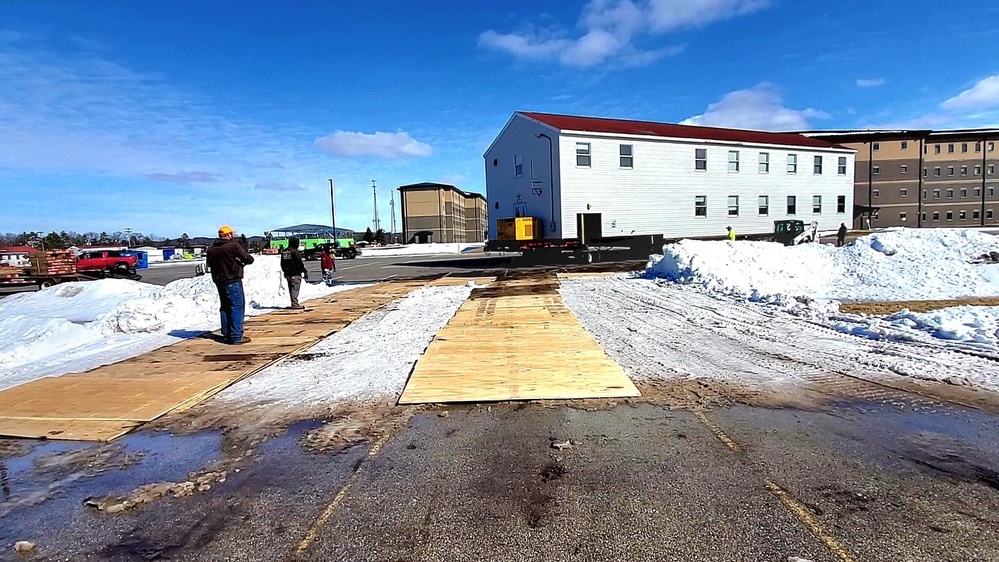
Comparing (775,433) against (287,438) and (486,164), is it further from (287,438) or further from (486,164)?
(486,164)

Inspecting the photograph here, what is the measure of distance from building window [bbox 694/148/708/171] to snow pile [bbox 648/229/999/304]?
47.5 ft

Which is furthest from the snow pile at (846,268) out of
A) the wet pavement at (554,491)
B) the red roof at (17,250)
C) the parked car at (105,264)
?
the red roof at (17,250)

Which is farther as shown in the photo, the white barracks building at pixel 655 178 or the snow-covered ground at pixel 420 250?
the snow-covered ground at pixel 420 250

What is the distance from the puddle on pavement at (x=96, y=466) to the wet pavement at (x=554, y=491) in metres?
0.02

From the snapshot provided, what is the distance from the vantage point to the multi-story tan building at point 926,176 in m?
61.4

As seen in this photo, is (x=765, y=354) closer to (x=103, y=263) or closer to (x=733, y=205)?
(x=733, y=205)

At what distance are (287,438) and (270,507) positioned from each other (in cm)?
120

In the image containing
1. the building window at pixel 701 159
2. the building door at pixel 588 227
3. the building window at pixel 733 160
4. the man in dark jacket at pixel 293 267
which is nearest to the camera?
the man in dark jacket at pixel 293 267

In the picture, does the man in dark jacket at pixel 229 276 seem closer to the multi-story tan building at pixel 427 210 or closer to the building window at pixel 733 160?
the building window at pixel 733 160

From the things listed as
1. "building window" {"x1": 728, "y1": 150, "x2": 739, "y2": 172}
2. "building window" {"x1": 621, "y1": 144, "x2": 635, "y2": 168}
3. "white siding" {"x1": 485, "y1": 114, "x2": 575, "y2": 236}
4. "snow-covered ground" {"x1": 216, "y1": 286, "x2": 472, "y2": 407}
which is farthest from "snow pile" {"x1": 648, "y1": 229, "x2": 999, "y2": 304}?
"building window" {"x1": 728, "y1": 150, "x2": 739, "y2": 172}

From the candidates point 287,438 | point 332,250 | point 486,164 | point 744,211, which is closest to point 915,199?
point 744,211

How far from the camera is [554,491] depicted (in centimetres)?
325

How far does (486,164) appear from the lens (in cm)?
3203

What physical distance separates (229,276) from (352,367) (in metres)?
3.08
